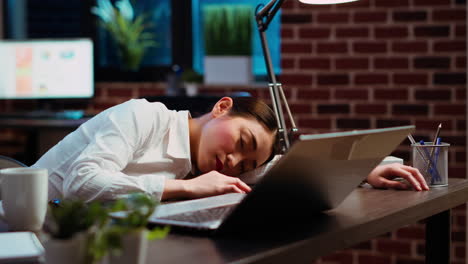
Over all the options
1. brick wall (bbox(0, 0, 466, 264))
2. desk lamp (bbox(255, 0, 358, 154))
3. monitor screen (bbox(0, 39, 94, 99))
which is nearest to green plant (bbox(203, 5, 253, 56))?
brick wall (bbox(0, 0, 466, 264))

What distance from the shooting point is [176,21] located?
3.81 metres

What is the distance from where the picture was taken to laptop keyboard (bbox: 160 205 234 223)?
94 cm

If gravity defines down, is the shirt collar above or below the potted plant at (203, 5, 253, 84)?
below

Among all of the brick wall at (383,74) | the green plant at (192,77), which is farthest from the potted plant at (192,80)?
the brick wall at (383,74)

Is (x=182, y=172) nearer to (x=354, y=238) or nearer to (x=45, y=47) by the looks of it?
(x=354, y=238)

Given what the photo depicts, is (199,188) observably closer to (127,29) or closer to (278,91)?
(278,91)

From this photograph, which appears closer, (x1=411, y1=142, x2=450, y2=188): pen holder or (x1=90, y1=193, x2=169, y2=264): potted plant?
(x1=90, y1=193, x2=169, y2=264): potted plant

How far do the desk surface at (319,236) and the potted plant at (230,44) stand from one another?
80.9 inches

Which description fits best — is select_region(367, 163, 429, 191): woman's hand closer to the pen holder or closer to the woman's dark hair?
the pen holder

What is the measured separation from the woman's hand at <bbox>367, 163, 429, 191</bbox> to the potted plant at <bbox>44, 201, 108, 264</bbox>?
2.90ft

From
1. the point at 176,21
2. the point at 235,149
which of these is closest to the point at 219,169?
the point at 235,149

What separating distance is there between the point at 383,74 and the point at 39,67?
2.13 metres

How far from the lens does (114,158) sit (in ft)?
4.25

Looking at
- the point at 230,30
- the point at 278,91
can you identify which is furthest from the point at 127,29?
the point at 278,91
